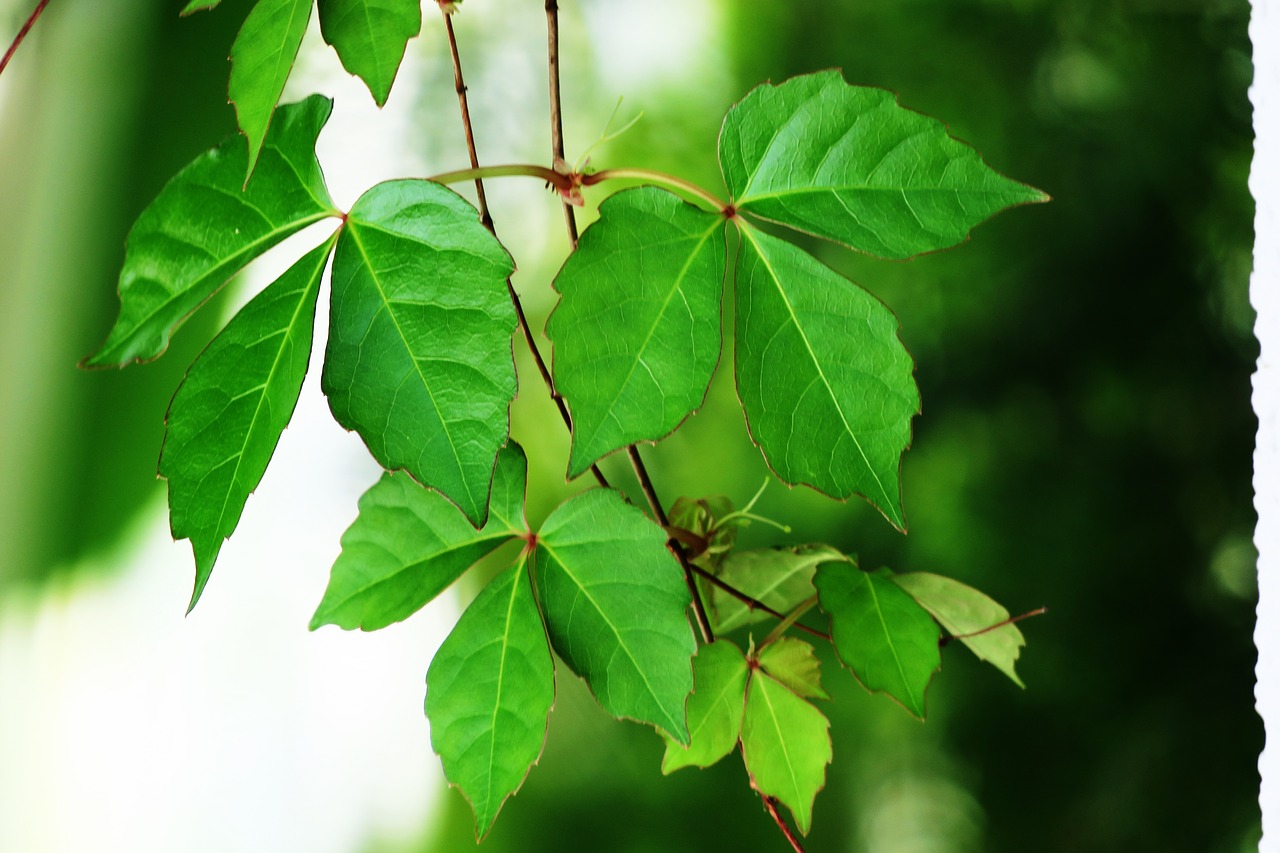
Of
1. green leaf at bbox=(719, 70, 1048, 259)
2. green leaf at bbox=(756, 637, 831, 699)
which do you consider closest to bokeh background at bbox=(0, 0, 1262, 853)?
green leaf at bbox=(756, 637, 831, 699)

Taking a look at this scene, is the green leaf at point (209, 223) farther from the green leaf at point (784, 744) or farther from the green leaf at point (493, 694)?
the green leaf at point (784, 744)

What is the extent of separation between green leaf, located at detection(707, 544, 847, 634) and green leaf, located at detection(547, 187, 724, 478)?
8.0 inches

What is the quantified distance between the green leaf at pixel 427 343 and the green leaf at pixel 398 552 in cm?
10

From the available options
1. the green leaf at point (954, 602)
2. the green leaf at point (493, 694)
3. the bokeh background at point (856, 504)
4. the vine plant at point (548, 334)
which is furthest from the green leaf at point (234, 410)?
the bokeh background at point (856, 504)

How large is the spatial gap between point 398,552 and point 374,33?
23 cm

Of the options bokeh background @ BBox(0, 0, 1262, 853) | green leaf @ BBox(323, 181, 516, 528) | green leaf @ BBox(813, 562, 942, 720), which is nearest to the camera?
green leaf @ BBox(323, 181, 516, 528)

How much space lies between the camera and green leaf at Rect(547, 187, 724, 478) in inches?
12.4

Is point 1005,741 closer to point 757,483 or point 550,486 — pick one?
point 757,483

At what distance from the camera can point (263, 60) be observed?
328 millimetres

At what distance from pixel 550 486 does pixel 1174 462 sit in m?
0.56

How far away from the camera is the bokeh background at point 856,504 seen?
0.74 m

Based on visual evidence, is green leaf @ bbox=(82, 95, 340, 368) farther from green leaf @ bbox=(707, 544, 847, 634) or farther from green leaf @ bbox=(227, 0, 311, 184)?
green leaf @ bbox=(707, 544, 847, 634)

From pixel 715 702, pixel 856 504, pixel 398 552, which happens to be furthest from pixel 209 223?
pixel 856 504

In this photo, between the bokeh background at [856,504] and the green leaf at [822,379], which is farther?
the bokeh background at [856,504]
